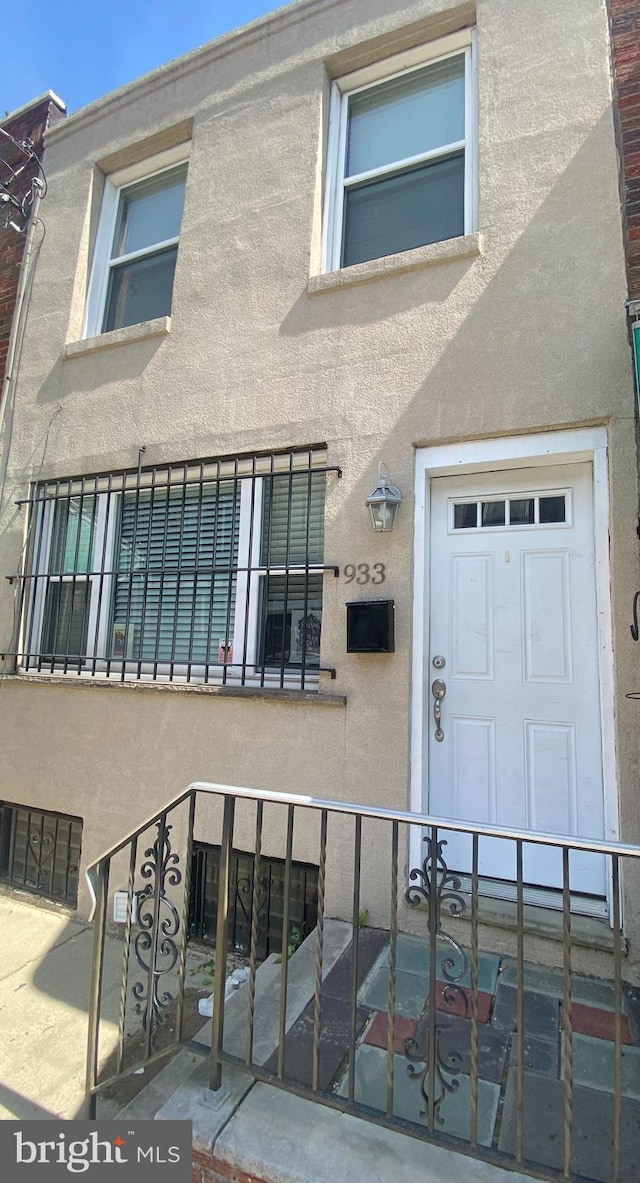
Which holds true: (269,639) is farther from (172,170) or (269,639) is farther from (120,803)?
(172,170)

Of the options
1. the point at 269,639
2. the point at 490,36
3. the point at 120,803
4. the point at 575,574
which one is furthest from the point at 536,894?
the point at 490,36

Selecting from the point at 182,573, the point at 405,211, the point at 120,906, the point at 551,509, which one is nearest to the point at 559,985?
the point at 551,509

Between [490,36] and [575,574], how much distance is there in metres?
3.35

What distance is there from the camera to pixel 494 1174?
1.60m

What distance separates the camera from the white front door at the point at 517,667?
2.96 meters

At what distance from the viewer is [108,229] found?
5141 mm

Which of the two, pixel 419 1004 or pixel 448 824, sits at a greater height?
pixel 448 824

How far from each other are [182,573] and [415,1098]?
300 cm

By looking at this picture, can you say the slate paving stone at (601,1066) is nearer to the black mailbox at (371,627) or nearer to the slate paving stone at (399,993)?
the slate paving stone at (399,993)

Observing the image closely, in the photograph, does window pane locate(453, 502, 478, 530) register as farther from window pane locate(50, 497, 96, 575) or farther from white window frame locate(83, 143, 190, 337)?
white window frame locate(83, 143, 190, 337)

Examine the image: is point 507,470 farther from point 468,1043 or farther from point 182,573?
point 468,1043

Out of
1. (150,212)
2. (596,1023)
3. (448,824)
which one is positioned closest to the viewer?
(448,824)

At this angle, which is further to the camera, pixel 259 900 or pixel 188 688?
pixel 188 688

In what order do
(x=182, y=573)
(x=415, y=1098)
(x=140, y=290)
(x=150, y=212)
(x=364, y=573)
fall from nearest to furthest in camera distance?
(x=415, y=1098) < (x=364, y=573) < (x=182, y=573) < (x=140, y=290) < (x=150, y=212)
